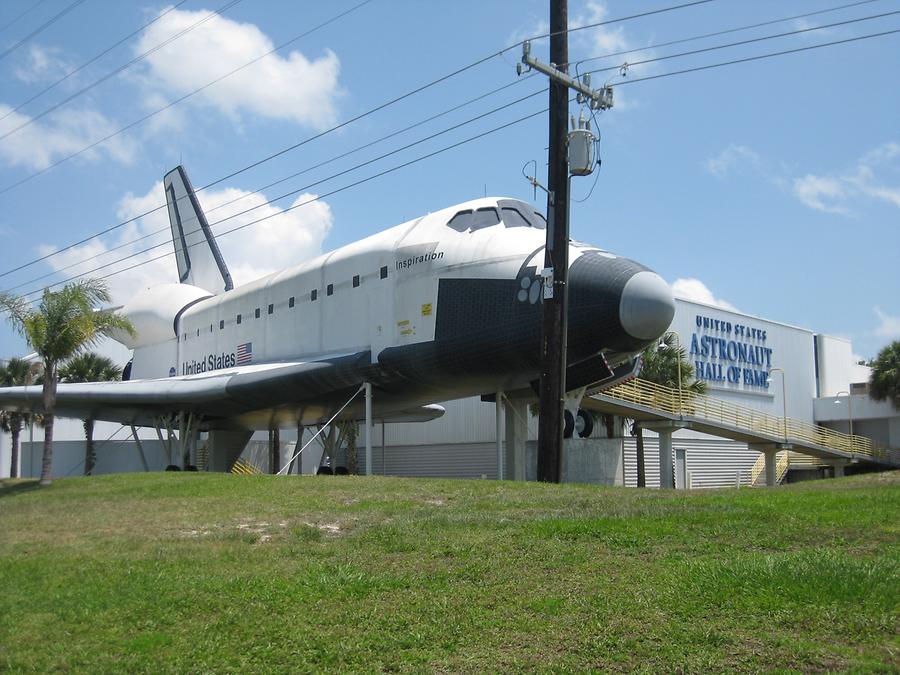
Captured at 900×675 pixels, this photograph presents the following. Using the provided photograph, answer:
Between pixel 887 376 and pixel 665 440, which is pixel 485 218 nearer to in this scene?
pixel 665 440

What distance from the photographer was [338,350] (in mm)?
19312

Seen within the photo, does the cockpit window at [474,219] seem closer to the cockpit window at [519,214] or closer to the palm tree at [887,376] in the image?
the cockpit window at [519,214]

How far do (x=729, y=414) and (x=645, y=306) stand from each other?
925 inches

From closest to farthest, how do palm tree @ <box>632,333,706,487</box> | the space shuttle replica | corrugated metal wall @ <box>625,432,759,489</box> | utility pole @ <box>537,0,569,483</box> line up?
utility pole @ <box>537,0,569,483</box> < the space shuttle replica < palm tree @ <box>632,333,706,487</box> < corrugated metal wall @ <box>625,432,759,489</box>

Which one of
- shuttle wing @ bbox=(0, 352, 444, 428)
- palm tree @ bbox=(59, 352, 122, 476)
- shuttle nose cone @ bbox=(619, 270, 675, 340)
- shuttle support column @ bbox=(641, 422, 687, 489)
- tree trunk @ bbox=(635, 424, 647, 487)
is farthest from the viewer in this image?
palm tree @ bbox=(59, 352, 122, 476)

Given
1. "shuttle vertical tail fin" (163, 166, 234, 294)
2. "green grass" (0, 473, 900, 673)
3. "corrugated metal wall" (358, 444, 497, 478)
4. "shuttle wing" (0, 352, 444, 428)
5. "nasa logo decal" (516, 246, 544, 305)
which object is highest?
"shuttle vertical tail fin" (163, 166, 234, 294)

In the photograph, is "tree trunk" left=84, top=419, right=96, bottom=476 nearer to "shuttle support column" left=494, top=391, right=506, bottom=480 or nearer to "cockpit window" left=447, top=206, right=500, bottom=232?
"shuttle support column" left=494, top=391, right=506, bottom=480

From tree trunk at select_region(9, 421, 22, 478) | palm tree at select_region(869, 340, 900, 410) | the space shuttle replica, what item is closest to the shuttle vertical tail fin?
the space shuttle replica

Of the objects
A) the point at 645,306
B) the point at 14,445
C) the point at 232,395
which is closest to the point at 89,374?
the point at 14,445

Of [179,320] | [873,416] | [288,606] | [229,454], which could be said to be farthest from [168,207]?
[873,416]

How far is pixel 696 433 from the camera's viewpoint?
3638 centimetres

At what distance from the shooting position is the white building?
31.7 meters

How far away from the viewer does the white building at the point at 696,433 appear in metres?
31.7

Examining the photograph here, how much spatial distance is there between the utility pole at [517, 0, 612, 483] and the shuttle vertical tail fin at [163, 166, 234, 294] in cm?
1938
